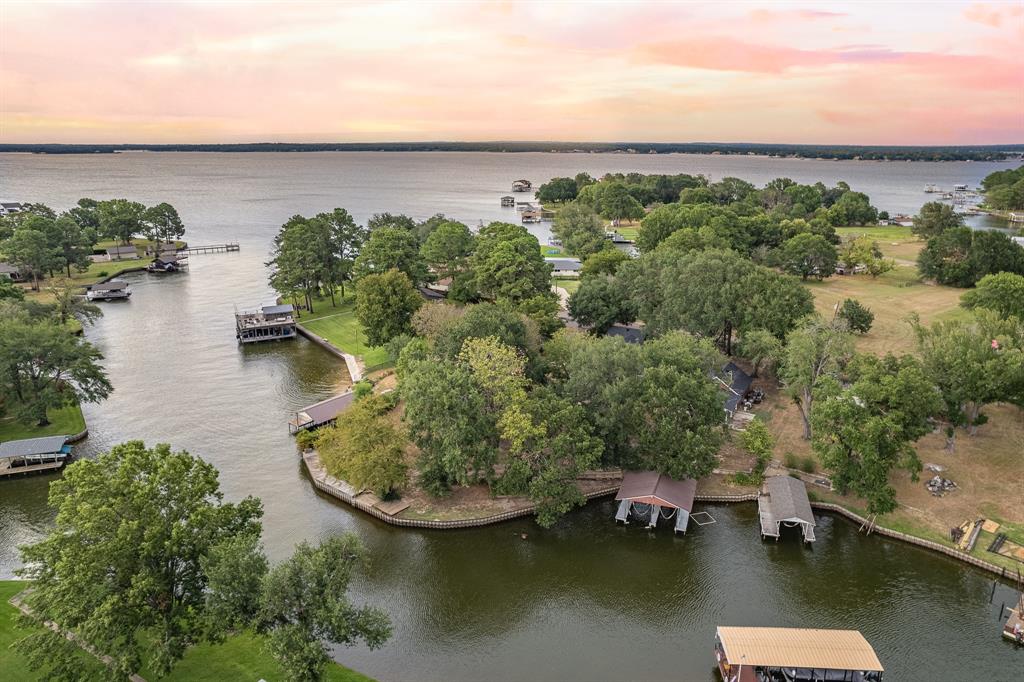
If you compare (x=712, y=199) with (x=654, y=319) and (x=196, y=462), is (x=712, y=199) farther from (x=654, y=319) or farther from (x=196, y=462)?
(x=196, y=462)

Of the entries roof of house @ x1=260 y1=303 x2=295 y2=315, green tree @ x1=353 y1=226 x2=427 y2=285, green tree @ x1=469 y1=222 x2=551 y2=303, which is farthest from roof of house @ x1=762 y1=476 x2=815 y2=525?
roof of house @ x1=260 y1=303 x2=295 y2=315

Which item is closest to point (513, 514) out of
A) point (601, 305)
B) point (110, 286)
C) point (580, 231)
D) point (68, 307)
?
point (601, 305)

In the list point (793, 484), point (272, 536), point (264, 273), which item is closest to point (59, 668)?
point (272, 536)

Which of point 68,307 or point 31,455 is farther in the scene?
point 68,307

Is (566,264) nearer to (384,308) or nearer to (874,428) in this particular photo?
(384,308)

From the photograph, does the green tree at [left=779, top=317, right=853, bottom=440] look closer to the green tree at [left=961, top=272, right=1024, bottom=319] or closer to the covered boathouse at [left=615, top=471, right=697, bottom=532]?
the covered boathouse at [left=615, top=471, right=697, bottom=532]

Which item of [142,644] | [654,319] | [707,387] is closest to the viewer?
[142,644]
